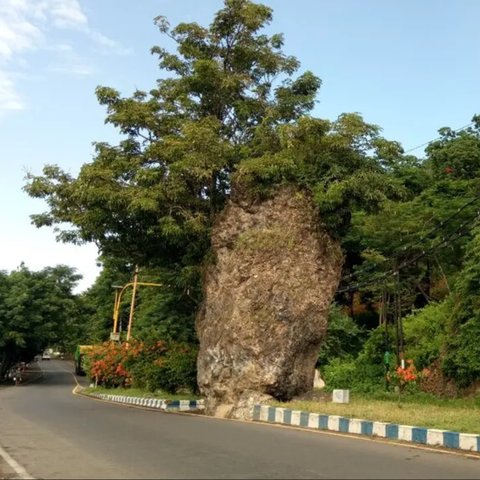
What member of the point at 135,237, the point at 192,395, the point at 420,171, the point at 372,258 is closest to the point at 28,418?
the point at 135,237

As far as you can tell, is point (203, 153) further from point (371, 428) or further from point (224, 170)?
point (371, 428)

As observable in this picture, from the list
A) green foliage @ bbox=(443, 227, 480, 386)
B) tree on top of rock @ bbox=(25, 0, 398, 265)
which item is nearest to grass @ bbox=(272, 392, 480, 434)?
tree on top of rock @ bbox=(25, 0, 398, 265)

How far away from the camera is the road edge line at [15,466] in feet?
25.4

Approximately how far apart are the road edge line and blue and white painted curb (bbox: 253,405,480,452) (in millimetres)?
6175

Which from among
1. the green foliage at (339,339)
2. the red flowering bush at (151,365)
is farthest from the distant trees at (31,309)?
the green foliage at (339,339)

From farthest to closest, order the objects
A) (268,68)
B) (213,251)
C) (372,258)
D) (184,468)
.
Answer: (372,258) < (268,68) < (213,251) < (184,468)

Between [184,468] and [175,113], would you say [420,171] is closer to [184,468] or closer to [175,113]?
[175,113]

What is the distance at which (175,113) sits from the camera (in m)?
19.5

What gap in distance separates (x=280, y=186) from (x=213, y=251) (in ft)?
8.95

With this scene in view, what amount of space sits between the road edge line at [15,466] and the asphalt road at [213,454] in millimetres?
81

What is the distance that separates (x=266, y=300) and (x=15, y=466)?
382 inches

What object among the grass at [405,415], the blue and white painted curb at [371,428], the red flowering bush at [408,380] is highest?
the red flowering bush at [408,380]

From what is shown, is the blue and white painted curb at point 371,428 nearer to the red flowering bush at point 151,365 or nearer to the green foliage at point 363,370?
the red flowering bush at point 151,365

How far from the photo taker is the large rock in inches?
680
